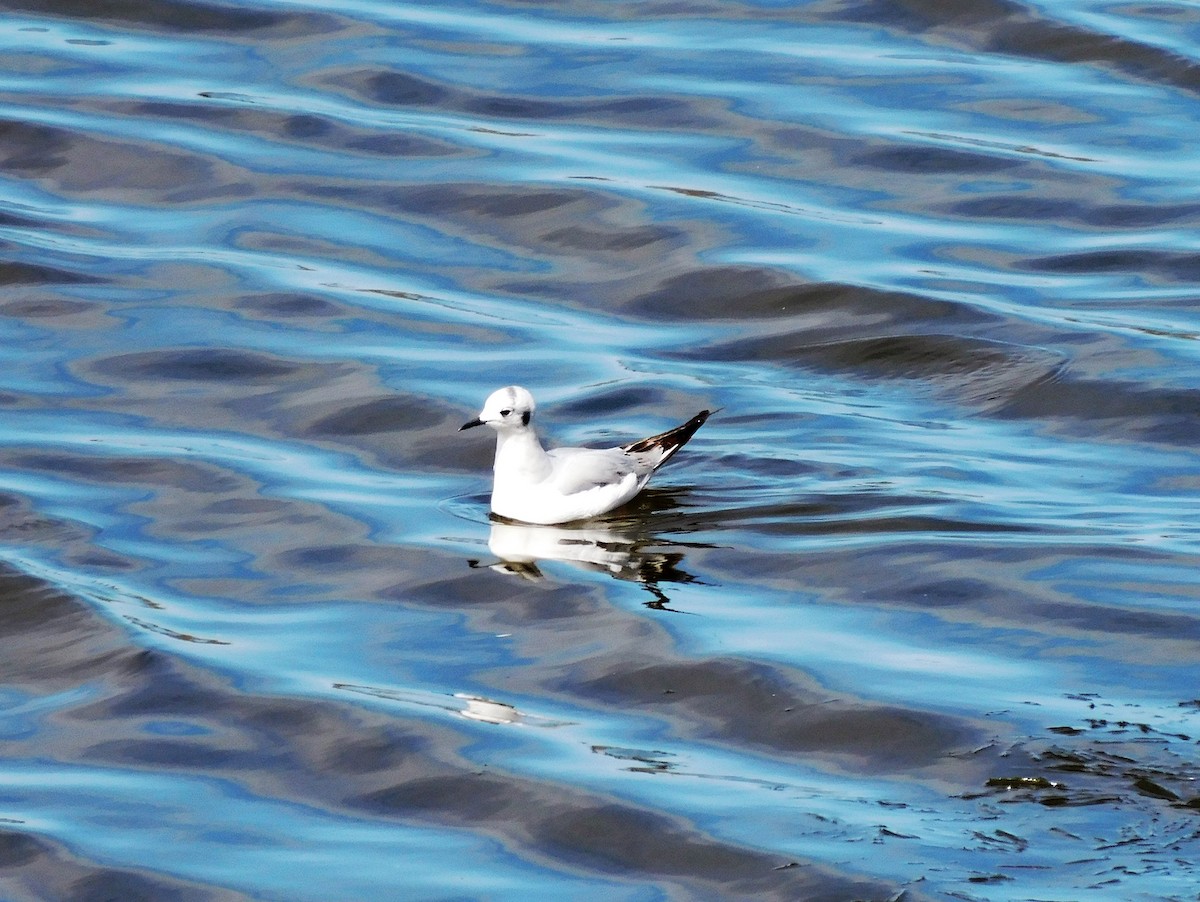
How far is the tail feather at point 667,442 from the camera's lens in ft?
40.8

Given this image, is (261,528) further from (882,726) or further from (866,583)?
(882,726)

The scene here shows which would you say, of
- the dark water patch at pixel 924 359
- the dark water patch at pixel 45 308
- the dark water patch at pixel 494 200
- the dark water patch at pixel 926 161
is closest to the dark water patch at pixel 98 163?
the dark water patch at pixel 494 200

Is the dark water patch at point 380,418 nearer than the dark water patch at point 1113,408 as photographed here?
No

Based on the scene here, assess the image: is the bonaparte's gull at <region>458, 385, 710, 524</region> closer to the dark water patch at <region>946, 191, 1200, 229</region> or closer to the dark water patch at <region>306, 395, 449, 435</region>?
the dark water patch at <region>306, 395, 449, 435</region>

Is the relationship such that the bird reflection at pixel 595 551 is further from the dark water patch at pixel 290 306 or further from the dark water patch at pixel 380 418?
the dark water patch at pixel 290 306

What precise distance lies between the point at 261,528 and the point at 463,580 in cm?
144

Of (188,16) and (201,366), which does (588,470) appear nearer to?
(201,366)

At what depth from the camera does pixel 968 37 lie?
21.2 metres

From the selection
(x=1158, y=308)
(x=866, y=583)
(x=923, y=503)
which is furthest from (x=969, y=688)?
(x=1158, y=308)

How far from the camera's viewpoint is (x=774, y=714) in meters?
9.33

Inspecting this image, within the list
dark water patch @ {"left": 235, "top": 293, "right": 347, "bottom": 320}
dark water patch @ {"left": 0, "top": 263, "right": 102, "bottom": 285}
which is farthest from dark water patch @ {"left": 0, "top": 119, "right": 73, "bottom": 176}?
dark water patch @ {"left": 235, "top": 293, "right": 347, "bottom": 320}

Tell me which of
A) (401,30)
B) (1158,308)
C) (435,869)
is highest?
(401,30)

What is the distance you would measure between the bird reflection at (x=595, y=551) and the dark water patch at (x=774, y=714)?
3.45 ft

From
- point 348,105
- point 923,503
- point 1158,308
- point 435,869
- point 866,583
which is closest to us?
point 435,869
